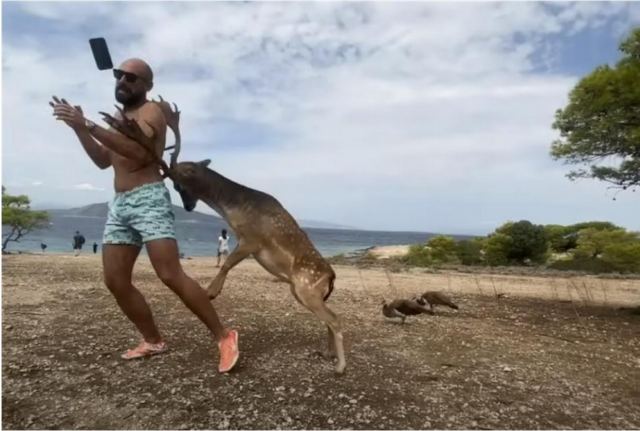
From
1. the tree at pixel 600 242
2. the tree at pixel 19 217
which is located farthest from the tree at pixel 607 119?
the tree at pixel 19 217

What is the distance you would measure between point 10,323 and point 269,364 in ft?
10.3

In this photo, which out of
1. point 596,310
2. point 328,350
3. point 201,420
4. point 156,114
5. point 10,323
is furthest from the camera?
point 596,310

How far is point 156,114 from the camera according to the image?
454 centimetres

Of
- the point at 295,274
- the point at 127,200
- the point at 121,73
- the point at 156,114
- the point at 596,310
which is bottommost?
the point at 596,310

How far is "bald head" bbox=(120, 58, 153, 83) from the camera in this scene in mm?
4562

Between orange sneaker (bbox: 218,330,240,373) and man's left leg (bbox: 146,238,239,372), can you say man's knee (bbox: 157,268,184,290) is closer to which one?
man's left leg (bbox: 146,238,239,372)

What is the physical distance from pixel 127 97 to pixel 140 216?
0.98 meters

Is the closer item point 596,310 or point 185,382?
point 185,382

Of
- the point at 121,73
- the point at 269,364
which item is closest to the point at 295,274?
the point at 269,364

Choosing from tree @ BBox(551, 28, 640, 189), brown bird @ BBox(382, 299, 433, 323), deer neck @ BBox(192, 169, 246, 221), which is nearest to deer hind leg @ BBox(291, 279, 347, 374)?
deer neck @ BBox(192, 169, 246, 221)

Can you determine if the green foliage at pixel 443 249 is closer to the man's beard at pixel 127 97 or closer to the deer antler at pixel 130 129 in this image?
the man's beard at pixel 127 97

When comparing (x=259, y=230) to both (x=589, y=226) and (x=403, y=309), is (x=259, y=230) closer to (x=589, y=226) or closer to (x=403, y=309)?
(x=403, y=309)

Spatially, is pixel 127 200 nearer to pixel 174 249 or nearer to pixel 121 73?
pixel 174 249

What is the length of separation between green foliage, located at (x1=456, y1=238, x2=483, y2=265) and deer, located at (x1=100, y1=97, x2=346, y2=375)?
24296mm
